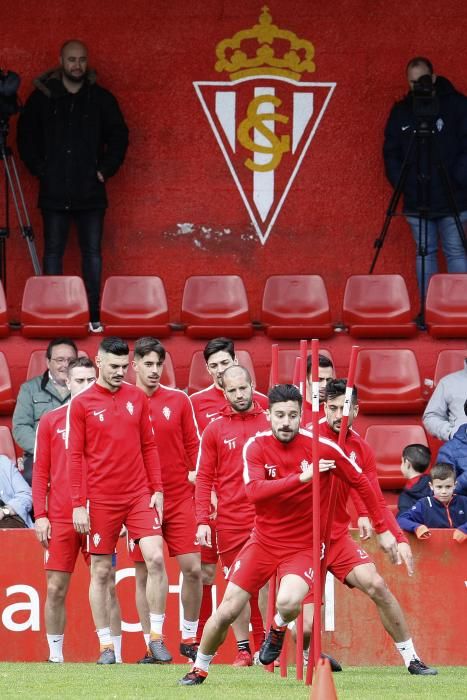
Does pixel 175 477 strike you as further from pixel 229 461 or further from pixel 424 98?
pixel 424 98

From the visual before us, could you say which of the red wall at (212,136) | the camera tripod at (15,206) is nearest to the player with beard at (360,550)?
the camera tripod at (15,206)

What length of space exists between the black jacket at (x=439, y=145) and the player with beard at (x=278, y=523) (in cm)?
562

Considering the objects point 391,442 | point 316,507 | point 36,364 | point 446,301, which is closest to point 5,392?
point 36,364

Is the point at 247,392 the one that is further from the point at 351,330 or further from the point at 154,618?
the point at 351,330

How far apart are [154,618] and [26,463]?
246 centimetres

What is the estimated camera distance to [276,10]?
14.6 metres

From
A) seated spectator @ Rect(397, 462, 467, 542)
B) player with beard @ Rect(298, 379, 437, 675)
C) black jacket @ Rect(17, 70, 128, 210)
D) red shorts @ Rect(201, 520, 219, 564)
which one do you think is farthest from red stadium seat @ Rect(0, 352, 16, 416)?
player with beard @ Rect(298, 379, 437, 675)

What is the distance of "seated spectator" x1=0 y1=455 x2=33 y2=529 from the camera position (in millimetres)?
10758

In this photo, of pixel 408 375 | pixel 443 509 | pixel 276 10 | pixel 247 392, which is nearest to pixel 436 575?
pixel 443 509

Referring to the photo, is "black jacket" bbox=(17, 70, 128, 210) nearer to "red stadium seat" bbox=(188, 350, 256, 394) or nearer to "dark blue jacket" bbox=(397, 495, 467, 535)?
"red stadium seat" bbox=(188, 350, 256, 394)

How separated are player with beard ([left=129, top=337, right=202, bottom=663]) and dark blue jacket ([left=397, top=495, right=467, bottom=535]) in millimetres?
1348

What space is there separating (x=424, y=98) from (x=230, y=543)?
498cm

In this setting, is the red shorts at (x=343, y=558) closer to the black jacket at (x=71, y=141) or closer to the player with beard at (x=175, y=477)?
the player with beard at (x=175, y=477)

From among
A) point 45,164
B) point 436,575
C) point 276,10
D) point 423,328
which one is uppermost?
point 276,10
